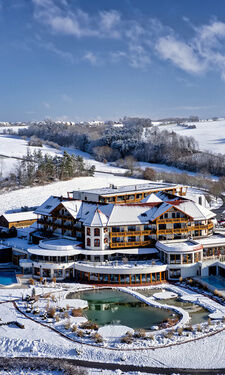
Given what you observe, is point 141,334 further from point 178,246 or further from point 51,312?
point 178,246

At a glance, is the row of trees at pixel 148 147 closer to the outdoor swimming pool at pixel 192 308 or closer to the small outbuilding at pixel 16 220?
the small outbuilding at pixel 16 220

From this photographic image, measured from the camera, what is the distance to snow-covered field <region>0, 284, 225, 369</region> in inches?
987

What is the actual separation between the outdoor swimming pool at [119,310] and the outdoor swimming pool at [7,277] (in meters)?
6.21

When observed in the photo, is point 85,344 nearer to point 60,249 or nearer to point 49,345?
point 49,345

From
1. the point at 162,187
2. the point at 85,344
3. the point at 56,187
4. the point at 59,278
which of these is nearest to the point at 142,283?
the point at 59,278

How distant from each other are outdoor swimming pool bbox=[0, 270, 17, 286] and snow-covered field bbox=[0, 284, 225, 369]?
1039 centimetres

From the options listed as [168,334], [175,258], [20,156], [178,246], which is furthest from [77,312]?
[20,156]

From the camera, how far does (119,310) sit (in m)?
33.2

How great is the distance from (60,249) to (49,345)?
14.3m

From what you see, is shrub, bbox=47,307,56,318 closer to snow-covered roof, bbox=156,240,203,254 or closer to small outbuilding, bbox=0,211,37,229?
snow-covered roof, bbox=156,240,203,254

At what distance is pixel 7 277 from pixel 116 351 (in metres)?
17.4

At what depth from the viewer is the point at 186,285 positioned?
3800 centimetres

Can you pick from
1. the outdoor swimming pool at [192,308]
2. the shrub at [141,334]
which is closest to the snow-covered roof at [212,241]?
the outdoor swimming pool at [192,308]

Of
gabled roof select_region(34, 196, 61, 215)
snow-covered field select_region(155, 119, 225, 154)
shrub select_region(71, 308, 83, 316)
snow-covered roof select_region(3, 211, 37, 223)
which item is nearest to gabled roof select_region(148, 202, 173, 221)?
gabled roof select_region(34, 196, 61, 215)
